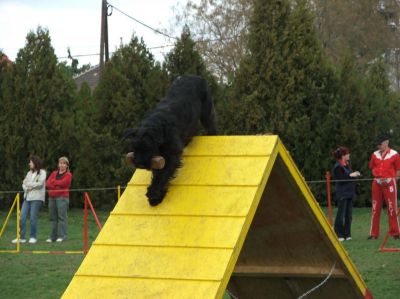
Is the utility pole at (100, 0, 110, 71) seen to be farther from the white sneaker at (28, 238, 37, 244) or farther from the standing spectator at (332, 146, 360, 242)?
the standing spectator at (332, 146, 360, 242)

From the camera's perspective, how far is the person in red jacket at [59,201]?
42.2 feet

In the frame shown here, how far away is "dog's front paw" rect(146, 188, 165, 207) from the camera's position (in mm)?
5574

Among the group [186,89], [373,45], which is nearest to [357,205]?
[186,89]

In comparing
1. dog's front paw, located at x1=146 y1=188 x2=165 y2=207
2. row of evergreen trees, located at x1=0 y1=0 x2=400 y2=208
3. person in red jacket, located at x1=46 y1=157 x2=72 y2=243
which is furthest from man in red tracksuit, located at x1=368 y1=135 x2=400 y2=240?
dog's front paw, located at x1=146 y1=188 x2=165 y2=207

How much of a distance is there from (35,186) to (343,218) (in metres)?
4.73

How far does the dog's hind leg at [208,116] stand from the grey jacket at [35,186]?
22.3ft

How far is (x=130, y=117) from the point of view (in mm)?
17781

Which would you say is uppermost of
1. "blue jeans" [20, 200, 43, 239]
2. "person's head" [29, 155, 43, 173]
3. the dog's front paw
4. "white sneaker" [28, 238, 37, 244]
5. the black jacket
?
the dog's front paw

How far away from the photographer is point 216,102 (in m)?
18.0

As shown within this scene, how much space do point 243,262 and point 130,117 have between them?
1126cm

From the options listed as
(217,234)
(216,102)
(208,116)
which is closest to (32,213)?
(216,102)

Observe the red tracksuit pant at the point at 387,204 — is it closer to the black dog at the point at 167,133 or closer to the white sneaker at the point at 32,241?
the white sneaker at the point at 32,241

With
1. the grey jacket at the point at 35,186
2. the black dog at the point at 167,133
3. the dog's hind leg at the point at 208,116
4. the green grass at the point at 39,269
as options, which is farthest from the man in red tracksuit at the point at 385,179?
the black dog at the point at 167,133

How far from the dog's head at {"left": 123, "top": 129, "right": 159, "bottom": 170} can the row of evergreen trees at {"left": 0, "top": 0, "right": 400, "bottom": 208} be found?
460 inches
